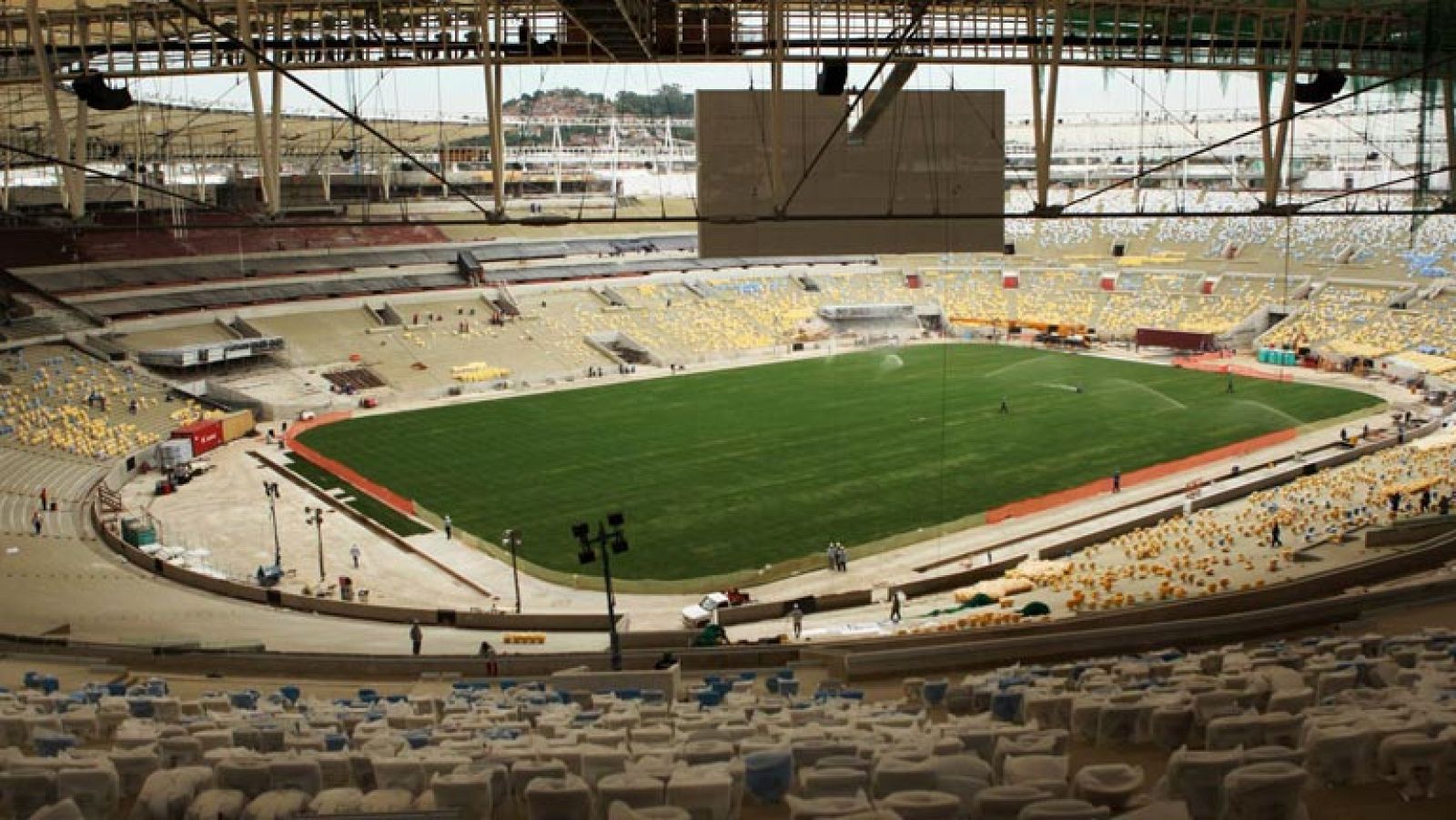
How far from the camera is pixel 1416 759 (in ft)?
18.0

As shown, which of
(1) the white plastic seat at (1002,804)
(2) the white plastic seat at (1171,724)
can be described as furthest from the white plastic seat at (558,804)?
(2) the white plastic seat at (1171,724)

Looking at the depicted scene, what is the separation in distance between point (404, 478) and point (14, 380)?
14.0 meters

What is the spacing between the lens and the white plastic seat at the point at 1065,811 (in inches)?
175

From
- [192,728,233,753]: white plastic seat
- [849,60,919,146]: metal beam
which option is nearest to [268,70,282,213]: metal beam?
[849,60,919,146]: metal beam

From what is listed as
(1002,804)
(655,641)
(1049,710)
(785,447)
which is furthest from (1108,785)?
(785,447)

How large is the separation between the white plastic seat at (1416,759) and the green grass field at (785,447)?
17.8 meters

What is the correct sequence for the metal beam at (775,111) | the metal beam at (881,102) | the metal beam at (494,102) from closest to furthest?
the metal beam at (494,102)
the metal beam at (775,111)
the metal beam at (881,102)

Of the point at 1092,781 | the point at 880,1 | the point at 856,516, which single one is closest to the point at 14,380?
the point at 856,516

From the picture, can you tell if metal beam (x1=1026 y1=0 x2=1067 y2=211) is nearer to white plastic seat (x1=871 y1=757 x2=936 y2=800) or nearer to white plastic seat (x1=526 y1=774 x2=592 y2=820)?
white plastic seat (x1=871 y1=757 x2=936 y2=800)

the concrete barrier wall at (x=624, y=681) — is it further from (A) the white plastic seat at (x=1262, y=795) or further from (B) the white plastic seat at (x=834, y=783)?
(A) the white plastic seat at (x=1262, y=795)

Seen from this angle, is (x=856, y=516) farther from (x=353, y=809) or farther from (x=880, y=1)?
(x=353, y=809)

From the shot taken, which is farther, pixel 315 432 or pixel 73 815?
pixel 315 432

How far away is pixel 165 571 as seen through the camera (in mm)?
23156

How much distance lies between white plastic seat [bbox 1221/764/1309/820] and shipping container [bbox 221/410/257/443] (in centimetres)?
3584
